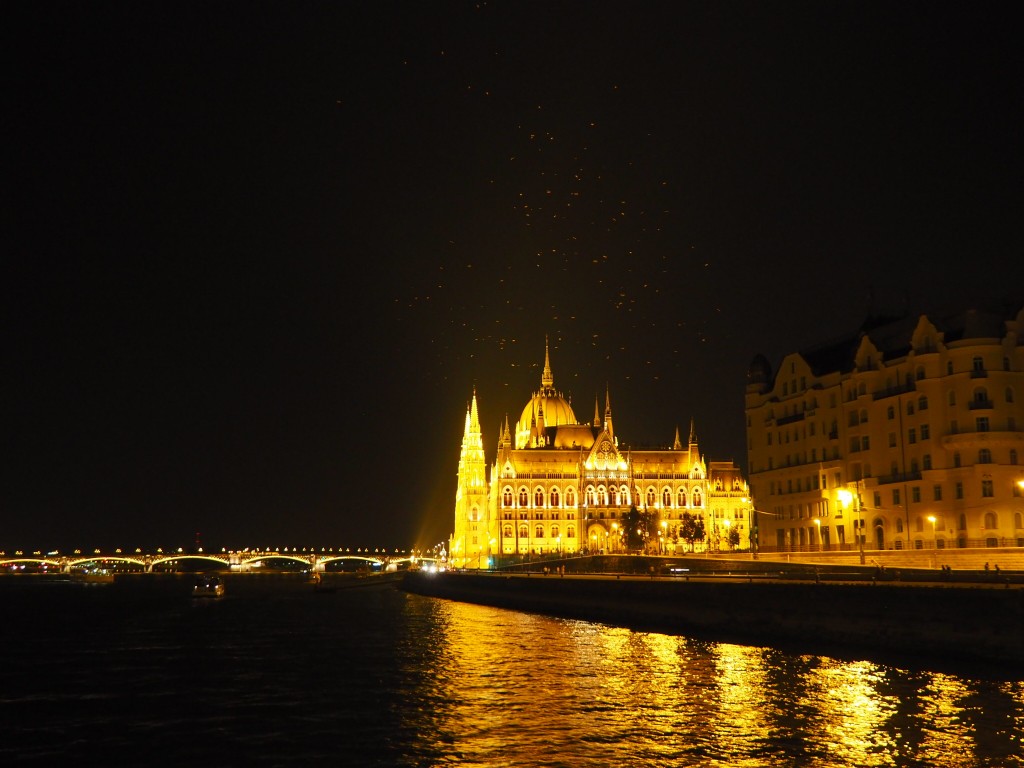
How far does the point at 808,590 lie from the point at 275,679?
2707cm

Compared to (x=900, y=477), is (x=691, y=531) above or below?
below

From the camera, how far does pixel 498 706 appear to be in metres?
38.3

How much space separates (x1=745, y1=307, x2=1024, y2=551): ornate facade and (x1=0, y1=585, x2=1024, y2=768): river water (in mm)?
29540

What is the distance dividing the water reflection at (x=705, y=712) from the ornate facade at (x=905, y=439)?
112 ft

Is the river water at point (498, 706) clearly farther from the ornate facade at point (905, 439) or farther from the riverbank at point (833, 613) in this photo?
the ornate facade at point (905, 439)

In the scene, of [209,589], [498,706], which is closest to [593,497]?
[209,589]

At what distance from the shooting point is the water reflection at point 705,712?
29375 millimetres

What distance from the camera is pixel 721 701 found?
3722 cm

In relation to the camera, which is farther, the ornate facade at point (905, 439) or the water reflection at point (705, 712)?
the ornate facade at point (905, 439)

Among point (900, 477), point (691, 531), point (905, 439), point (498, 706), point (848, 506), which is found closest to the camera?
point (498, 706)

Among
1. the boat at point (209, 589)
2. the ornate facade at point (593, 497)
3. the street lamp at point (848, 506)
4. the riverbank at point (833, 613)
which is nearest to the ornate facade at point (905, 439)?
the street lamp at point (848, 506)

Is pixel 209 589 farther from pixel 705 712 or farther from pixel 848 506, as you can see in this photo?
pixel 705 712

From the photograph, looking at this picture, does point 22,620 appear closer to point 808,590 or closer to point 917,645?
point 808,590

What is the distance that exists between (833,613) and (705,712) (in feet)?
60.2
